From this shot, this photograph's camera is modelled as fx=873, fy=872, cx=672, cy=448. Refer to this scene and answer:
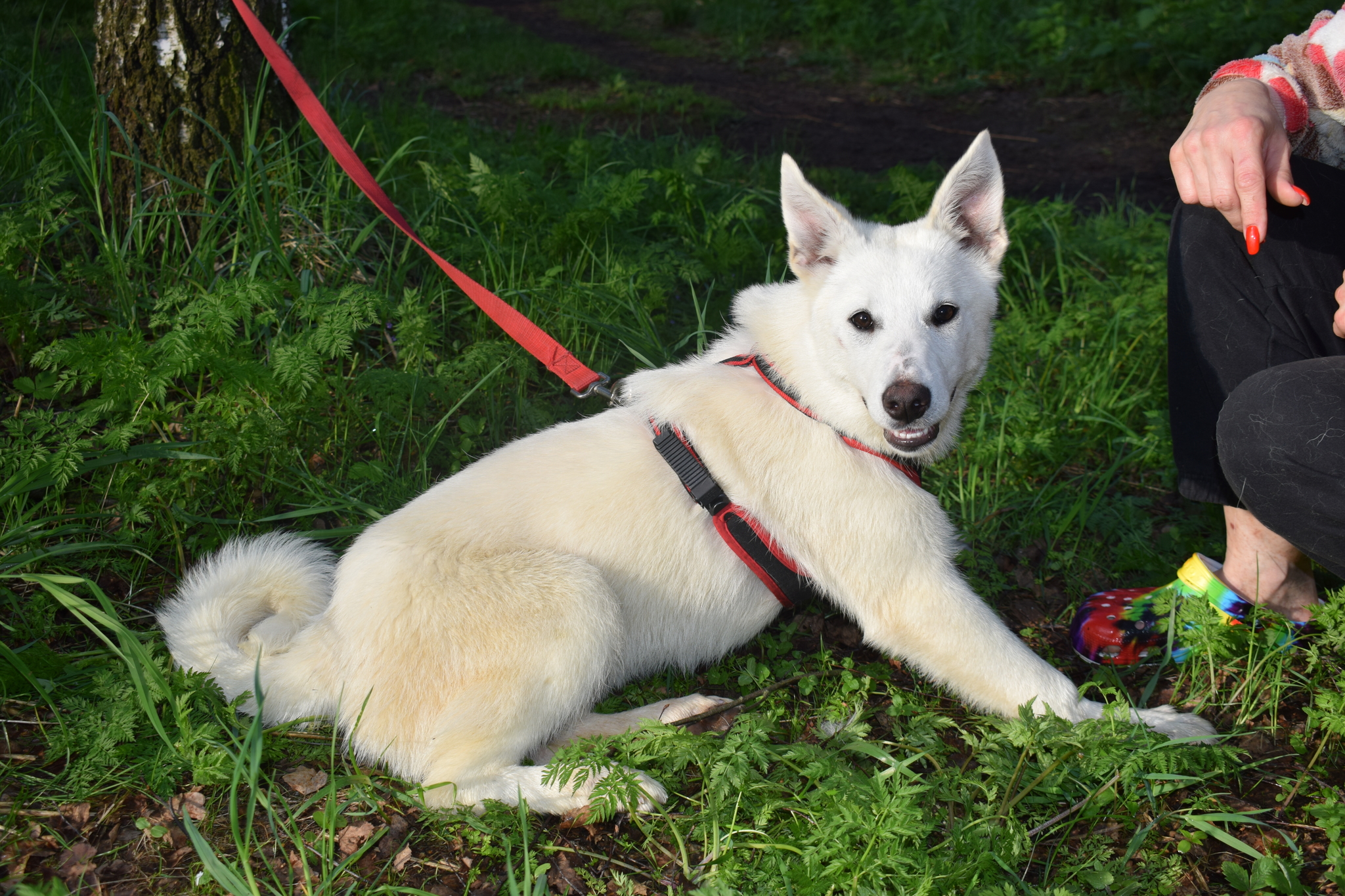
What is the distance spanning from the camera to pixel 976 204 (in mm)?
2492

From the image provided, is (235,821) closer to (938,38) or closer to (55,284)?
(55,284)

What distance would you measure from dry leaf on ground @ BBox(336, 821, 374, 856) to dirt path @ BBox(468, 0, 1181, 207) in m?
5.22

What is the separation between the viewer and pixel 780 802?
2014mm

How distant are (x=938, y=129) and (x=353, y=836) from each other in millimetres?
7146

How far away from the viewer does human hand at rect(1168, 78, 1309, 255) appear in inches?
79.6

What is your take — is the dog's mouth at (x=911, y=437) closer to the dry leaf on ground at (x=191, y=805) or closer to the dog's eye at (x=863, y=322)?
the dog's eye at (x=863, y=322)

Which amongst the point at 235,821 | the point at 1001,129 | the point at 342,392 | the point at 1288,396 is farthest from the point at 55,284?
the point at 1001,129

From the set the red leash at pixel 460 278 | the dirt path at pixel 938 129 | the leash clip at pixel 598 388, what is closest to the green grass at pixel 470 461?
the red leash at pixel 460 278

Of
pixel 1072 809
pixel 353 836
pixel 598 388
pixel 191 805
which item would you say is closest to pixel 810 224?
pixel 598 388

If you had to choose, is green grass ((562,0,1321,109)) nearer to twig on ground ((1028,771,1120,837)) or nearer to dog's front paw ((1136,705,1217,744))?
dog's front paw ((1136,705,1217,744))

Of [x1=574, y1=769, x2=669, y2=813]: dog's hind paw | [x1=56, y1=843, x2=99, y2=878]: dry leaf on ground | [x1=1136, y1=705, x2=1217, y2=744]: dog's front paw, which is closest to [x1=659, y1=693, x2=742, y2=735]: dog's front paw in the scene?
[x1=574, y1=769, x2=669, y2=813]: dog's hind paw

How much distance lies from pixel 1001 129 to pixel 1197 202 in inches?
227

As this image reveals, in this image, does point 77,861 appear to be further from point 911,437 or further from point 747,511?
point 911,437

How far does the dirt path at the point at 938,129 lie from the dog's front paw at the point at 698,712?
14.7 ft
